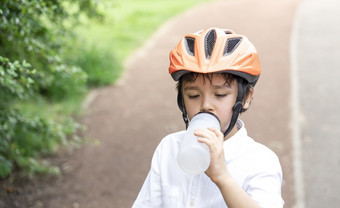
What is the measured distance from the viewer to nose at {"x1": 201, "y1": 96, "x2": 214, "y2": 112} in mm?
2215

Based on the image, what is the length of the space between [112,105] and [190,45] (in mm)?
5487

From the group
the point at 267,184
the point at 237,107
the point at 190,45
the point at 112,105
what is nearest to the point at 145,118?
the point at 112,105

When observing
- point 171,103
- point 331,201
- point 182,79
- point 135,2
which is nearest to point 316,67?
point 171,103

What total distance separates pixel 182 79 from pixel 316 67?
26.8ft

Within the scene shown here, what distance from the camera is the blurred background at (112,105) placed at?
4273 millimetres

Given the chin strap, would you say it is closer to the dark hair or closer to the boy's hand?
the dark hair

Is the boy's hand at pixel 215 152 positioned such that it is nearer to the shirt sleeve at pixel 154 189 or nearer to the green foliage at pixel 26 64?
the shirt sleeve at pixel 154 189

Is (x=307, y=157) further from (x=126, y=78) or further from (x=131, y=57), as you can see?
(x=131, y=57)

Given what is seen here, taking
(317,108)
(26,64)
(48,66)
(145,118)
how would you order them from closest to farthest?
(26,64) → (48,66) → (145,118) → (317,108)

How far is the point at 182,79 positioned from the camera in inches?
95.7

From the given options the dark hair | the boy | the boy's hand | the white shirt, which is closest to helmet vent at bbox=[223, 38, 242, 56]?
the boy

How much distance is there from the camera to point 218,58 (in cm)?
235

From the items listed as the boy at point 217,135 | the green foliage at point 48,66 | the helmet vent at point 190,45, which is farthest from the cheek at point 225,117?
the green foliage at point 48,66

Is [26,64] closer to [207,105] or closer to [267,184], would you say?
[207,105]
